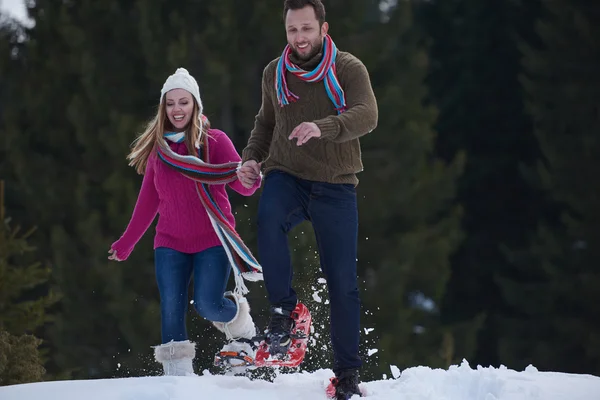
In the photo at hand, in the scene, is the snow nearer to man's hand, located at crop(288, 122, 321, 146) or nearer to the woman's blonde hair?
man's hand, located at crop(288, 122, 321, 146)

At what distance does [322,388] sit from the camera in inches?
221

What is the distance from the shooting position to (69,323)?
15273 millimetres

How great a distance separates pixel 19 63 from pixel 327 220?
13.5 meters

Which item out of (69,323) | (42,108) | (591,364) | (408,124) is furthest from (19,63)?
(591,364)

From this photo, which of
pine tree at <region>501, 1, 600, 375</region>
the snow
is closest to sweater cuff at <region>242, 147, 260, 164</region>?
the snow

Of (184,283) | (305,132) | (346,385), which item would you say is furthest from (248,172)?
(346,385)

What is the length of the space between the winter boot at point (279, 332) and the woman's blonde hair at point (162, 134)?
1.23 m

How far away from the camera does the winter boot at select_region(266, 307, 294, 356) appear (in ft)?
17.9

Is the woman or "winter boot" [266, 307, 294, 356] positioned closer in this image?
"winter boot" [266, 307, 294, 356]

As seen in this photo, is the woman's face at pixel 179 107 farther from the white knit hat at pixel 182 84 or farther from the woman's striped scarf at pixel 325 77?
the woman's striped scarf at pixel 325 77

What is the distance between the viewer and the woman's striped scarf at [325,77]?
211 inches

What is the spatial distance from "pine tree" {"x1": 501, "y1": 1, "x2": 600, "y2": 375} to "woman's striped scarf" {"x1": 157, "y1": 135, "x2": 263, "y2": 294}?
43.5 ft

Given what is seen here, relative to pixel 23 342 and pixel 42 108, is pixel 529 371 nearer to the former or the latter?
pixel 23 342

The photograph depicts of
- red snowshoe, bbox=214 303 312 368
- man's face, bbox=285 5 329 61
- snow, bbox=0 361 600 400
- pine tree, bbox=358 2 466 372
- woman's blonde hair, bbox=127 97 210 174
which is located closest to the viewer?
snow, bbox=0 361 600 400
